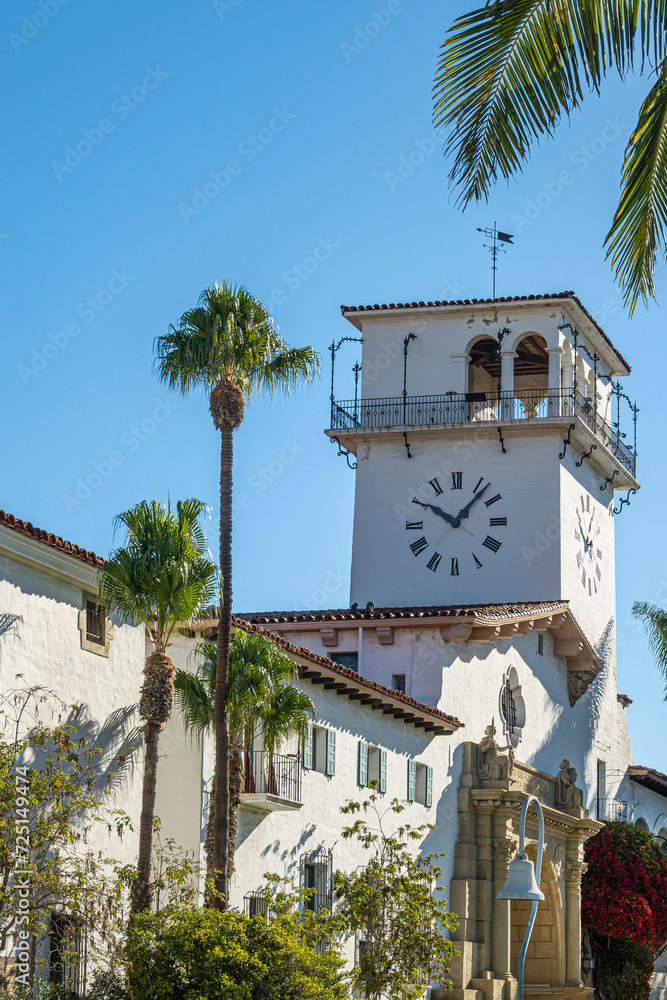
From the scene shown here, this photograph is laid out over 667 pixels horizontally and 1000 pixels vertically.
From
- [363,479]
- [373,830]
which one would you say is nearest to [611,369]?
[363,479]

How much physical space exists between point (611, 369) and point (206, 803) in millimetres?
31176

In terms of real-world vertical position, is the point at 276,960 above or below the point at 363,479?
below

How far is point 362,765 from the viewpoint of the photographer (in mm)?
29078

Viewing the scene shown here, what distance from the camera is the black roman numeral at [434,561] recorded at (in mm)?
44344

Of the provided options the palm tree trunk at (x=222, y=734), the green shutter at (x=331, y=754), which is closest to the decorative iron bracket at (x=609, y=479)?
→ the green shutter at (x=331, y=754)

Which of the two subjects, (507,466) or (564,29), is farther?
(507,466)

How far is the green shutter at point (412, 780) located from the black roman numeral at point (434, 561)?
13333 mm

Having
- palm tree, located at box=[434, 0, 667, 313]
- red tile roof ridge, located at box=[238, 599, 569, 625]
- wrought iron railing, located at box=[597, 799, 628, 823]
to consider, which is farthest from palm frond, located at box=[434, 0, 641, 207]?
wrought iron railing, located at box=[597, 799, 628, 823]

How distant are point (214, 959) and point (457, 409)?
2876 cm

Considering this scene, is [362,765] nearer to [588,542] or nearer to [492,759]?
[492,759]

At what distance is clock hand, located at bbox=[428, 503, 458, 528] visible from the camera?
44.6m

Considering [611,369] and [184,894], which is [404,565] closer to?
[611,369]

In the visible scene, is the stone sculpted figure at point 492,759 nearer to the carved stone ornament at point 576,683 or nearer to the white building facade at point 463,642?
the white building facade at point 463,642

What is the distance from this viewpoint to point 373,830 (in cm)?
2914
